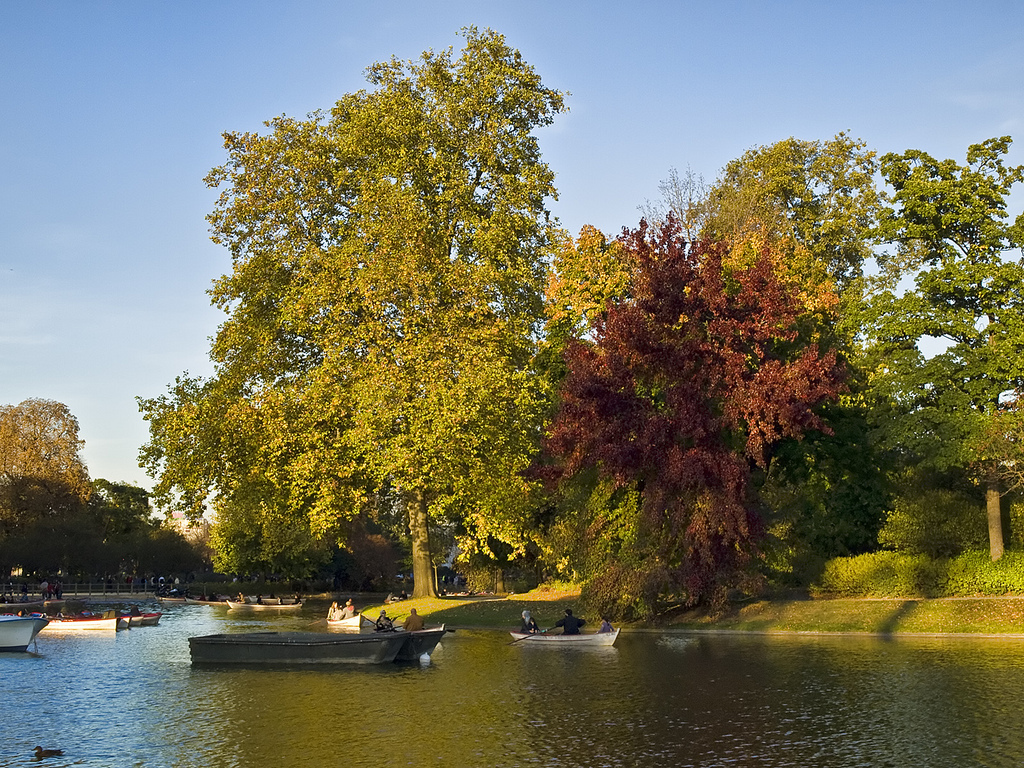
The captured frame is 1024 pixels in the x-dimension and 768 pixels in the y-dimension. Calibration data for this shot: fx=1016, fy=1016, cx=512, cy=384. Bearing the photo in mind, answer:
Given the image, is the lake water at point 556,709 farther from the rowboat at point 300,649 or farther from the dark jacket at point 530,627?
the dark jacket at point 530,627

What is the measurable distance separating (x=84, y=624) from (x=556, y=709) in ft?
123

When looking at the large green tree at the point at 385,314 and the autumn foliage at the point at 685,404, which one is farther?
the large green tree at the point at 385,314

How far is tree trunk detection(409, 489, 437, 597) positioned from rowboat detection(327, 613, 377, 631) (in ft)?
20.3

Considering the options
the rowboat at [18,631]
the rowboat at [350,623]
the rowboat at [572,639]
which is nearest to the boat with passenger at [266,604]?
the rowboat at [350,623]

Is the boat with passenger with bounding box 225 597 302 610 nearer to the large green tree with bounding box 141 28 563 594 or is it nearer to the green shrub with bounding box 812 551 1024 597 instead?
the large green tree with bounding box 141 28 563 594

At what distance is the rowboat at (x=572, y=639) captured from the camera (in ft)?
116

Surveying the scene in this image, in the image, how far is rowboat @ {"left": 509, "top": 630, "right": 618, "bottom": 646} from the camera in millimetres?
35375

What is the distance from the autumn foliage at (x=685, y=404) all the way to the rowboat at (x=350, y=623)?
10827 mm

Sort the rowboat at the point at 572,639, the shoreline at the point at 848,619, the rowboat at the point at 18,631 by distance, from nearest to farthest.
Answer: the rowboat at the point at 572,639 < the shoreline at the point at 848,619 < the rowboat at the point at 18,631

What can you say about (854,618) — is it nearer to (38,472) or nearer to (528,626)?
(528,626)

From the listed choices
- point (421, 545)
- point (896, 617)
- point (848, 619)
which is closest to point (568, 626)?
point (848, 619)

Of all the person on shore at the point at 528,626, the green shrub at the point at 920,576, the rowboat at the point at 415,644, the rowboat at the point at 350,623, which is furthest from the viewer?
the rowboat at the point at 350,623

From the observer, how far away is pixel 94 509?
117m

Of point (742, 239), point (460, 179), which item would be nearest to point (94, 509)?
point (460, 179)
